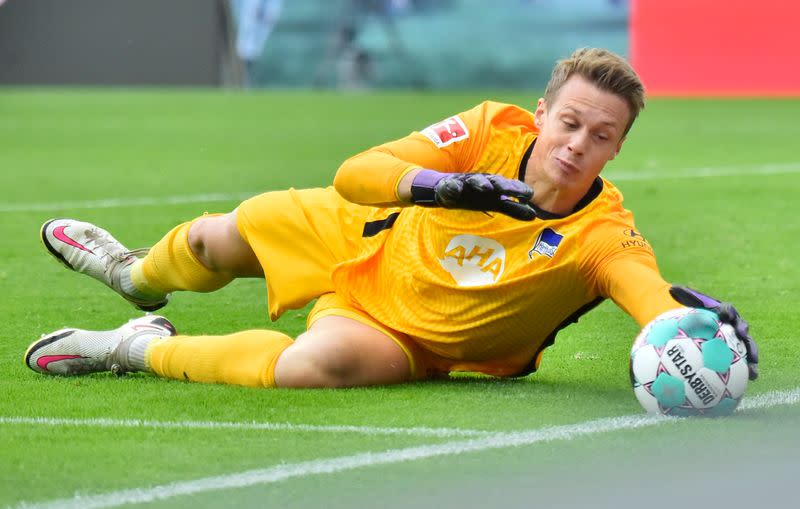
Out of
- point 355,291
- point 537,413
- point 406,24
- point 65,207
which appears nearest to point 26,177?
point 65,207

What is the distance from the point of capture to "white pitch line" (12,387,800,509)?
10.8 ft

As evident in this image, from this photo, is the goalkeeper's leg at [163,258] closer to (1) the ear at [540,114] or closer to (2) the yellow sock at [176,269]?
(2) the yellow sock at [176,269]

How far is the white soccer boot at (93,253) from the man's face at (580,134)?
1769 millimetres

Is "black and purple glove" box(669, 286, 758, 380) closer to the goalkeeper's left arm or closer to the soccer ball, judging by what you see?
the soccer ball

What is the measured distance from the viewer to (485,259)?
181 inches

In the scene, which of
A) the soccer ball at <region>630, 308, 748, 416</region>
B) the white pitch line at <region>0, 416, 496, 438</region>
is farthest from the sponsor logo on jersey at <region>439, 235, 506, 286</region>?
the white pitch line at <region>0, 416, 496, 438</region>

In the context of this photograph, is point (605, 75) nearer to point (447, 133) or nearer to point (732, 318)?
point (447, 133)

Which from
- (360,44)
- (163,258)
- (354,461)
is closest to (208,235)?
(163,258)

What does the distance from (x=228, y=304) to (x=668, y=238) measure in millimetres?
3205

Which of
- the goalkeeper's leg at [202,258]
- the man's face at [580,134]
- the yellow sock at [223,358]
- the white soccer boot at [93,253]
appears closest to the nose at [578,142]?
the man's face at [580,134]

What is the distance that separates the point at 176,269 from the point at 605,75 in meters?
1.74

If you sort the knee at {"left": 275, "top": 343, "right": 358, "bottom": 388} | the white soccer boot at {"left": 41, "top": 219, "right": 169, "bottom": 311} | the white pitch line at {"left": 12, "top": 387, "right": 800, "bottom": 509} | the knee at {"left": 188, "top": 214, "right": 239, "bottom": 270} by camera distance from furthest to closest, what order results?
the white soccer boot at {"left": 41, "top": 219, "right": 169, "bottom": 311} → the knee at {"left": 188, "top": 214, "right": 239, "bottom": 270} → the knee at {"left": 275, "top": 343, "right": 358, "bottom": 388} → the white pitch line at {"left": 12, "top": 387, "right": 800, "bottom": 509}

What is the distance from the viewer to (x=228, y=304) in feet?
21.5

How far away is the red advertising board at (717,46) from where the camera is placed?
23.4 m
